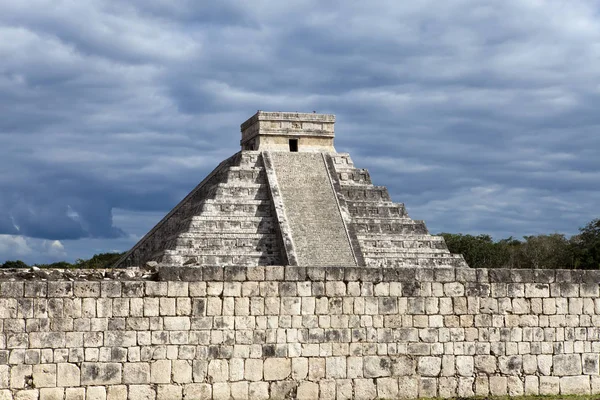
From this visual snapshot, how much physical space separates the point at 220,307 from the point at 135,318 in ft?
4.27

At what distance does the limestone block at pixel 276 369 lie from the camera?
49.5 feet

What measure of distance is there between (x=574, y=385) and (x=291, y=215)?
60.2ft

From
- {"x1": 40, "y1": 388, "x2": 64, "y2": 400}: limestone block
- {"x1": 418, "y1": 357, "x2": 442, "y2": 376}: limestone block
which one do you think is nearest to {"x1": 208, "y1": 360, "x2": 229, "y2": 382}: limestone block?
{"x1": 40, "y1": 388, "x2": 64, "y2": 400}: limestone block

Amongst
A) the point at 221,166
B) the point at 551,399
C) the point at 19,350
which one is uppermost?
the point at 221,166

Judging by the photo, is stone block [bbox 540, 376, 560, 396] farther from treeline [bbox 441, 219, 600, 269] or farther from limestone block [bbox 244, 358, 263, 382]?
treeline [bbox 441, 219, 600, 269]

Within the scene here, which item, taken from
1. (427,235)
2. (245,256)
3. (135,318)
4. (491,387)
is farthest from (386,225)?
(135,318)

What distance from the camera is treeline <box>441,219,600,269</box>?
4912 centimetres

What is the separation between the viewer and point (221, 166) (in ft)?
126

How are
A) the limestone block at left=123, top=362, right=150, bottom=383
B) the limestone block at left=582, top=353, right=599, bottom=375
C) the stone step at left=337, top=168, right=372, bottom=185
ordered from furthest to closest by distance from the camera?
the stone step at left=337, top=168, right=372, bottom=185 → the limestone block at left=582, top=353, right=599, bottom=375 → the limestone block at left=123, top=362, right=150, bottom=383

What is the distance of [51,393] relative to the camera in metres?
14.2

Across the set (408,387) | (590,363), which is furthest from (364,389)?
(590,363)

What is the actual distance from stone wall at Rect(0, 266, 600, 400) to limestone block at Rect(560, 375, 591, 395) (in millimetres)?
30

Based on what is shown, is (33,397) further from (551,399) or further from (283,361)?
(551,399)

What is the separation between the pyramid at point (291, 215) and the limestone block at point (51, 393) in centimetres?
1573
